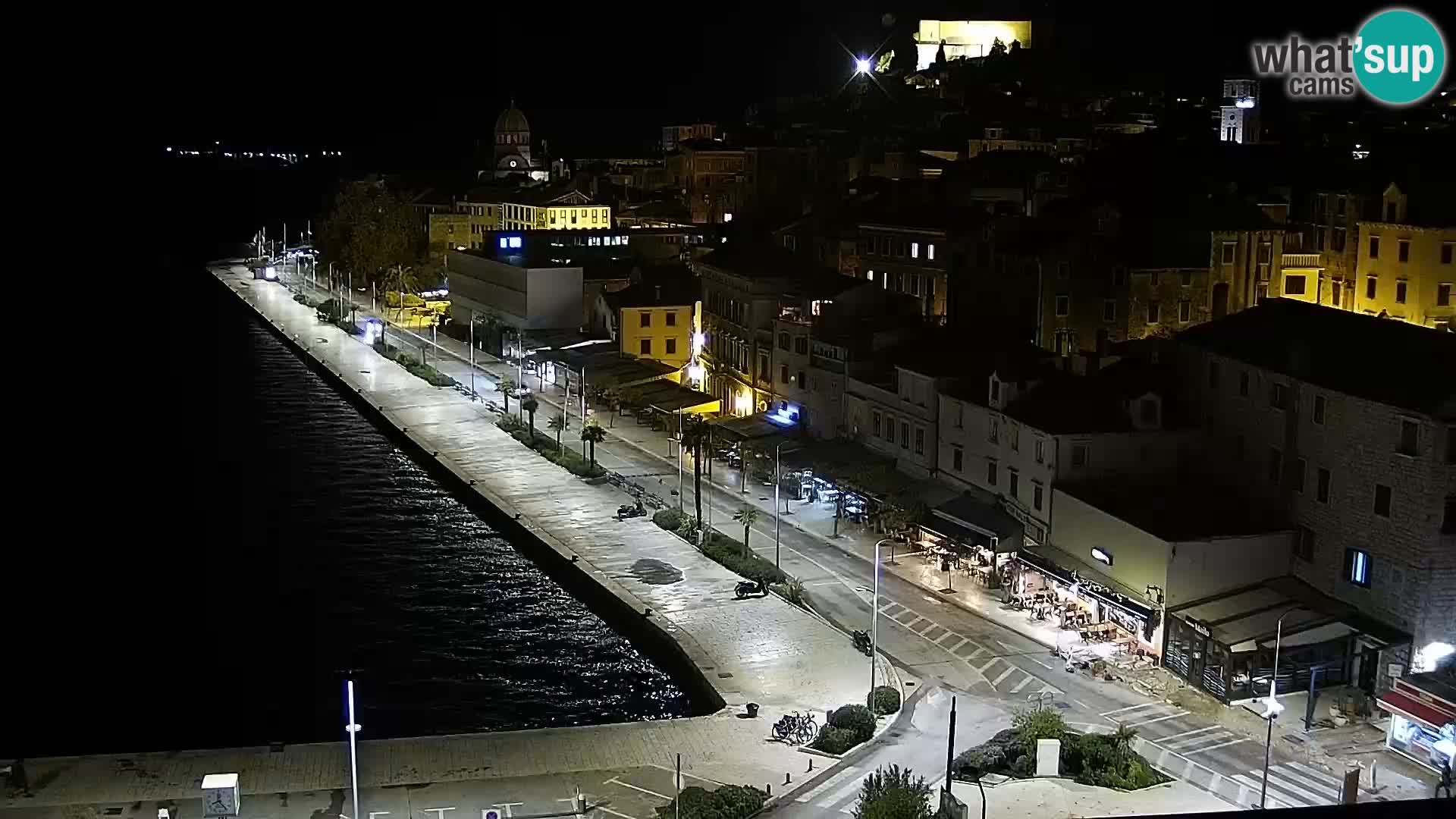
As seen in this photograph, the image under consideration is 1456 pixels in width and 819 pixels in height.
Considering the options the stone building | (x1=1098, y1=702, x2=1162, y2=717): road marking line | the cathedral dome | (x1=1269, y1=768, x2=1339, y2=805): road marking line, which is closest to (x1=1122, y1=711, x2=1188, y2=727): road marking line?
(x1=1098, y1=702, x2=1162, y2=717): road marking line

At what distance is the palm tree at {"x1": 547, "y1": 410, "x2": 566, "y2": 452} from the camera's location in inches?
2667

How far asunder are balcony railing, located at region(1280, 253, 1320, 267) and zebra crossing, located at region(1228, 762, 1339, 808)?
32.2m

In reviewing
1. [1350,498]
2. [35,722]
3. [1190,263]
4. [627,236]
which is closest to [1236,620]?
[1350,498]

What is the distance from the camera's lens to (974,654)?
131 feet

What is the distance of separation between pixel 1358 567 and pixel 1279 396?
18.2ft

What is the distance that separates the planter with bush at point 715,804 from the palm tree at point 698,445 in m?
21.9

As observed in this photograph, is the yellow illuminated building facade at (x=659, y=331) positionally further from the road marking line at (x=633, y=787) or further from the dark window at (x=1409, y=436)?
the road marking line at (x=633, y=787)

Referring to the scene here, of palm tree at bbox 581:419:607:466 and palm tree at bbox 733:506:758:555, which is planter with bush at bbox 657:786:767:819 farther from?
palm tree at bbox 581:419:607:466

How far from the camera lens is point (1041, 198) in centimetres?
7800

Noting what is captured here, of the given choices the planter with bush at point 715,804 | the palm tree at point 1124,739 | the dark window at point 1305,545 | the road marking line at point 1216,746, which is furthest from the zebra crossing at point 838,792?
the dark window at point 1305,545

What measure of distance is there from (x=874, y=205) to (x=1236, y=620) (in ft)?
138

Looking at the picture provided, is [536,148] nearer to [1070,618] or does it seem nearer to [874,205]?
[874,205]

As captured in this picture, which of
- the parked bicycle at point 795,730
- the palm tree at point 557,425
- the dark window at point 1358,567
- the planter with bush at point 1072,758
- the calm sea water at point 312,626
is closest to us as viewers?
the planter with bush at point 1072,758

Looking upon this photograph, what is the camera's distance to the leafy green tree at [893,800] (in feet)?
87.4
